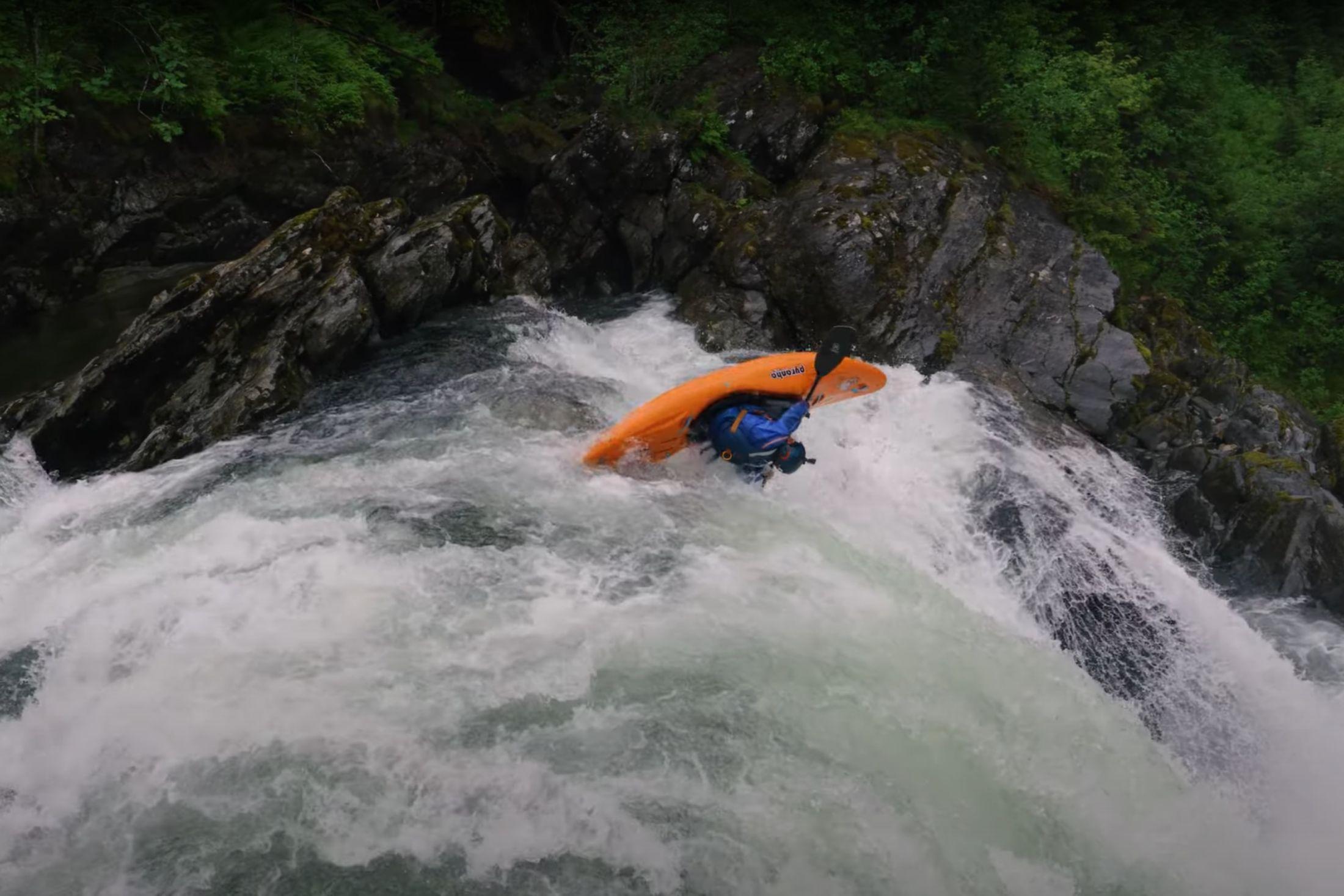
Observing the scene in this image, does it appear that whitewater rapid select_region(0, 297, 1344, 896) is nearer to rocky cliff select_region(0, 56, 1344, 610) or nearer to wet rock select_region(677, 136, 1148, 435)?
rocky cliff select_region(0, 56, 1344, 610)

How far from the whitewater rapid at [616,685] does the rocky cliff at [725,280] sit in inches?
32.0

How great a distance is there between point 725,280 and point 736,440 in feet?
15.6

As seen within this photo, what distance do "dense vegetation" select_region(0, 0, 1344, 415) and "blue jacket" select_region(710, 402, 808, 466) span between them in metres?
6.99

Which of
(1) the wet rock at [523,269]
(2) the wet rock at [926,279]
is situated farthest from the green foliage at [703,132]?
(1) the wet rock at [523,269]

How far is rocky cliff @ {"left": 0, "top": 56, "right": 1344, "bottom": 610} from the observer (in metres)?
6.91

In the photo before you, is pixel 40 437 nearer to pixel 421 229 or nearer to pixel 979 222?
pixel 421 229

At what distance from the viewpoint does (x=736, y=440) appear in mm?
5949

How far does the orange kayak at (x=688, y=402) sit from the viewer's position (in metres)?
6.18

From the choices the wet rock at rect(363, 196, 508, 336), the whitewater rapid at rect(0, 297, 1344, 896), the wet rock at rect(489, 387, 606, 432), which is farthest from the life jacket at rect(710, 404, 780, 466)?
the wet rock at rect(363, 196, 508, 336)

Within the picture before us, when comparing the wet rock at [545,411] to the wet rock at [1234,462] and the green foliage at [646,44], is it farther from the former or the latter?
the green foliage at [646,44]

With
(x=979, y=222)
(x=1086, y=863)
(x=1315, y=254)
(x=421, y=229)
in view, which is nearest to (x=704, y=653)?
(x=1086, y=863)

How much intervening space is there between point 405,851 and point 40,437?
17.7 ft

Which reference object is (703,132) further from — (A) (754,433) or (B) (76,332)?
(B) (76,332)

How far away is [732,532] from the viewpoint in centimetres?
561
